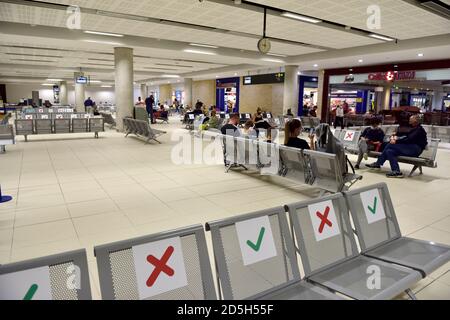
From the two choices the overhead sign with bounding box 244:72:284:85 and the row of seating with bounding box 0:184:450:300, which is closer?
the row of seating with bounding box 0:184:450:300

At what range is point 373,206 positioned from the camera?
2.76 m

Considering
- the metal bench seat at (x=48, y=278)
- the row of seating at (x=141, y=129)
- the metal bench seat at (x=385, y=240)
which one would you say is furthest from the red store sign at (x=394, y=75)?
the metal bench seat at (x=48, y=278)

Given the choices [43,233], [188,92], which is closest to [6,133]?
[43,233]

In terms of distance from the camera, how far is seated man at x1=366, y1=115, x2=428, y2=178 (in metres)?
6.83

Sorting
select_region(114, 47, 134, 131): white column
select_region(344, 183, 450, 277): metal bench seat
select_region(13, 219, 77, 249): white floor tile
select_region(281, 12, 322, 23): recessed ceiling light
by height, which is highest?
select_region(281, 12, 322, 23): recessed ceiling light

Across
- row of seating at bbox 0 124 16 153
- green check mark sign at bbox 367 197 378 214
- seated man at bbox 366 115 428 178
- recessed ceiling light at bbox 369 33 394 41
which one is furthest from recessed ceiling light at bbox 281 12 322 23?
row of seating at bbox 0 124 16 153

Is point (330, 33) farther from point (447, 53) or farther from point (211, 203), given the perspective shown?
point (211, 203)

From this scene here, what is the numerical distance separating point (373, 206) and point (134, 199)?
365 cm

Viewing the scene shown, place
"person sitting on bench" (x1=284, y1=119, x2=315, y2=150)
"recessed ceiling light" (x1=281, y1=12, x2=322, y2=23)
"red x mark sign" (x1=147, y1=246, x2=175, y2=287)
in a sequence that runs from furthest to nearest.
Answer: "recessed ceiling light" (x1=281, y1=12, x2=322, y2=23)
"person sitting on bench" (x1=284, y1=119, x2=315, y2=150)
"red x mark sign" (x1=147, y1=246, x2=175, y2=287)

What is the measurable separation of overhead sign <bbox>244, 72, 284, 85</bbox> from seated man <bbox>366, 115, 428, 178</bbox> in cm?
1641

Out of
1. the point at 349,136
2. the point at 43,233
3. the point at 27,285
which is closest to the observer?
the point at 27,285

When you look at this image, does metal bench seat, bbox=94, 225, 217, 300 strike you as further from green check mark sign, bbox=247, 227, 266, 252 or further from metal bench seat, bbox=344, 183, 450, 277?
metal bench seat, bbox=344, 183, 450, 277

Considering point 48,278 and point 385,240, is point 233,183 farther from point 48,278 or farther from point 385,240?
point 48,278
